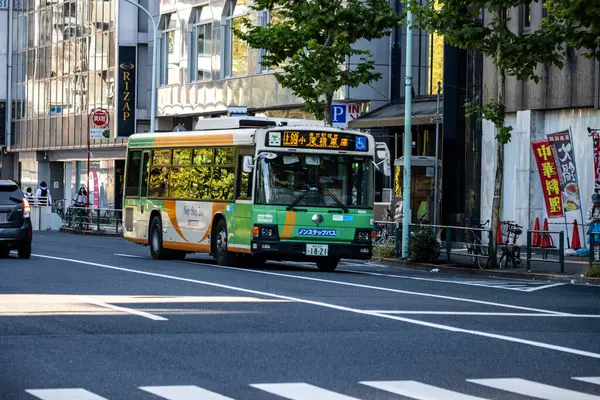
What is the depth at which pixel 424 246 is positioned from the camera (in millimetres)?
30781

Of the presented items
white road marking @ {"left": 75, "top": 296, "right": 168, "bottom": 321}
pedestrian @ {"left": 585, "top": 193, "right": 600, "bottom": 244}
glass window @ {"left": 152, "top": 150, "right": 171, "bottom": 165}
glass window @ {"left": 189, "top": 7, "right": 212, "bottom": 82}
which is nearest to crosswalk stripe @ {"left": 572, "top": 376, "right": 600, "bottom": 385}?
white road marking @ {"left": 75, "top": 296, "right": 168, "bottom": 321}

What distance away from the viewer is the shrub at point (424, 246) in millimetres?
30766

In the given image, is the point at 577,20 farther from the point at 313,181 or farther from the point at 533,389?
the point at 533,389

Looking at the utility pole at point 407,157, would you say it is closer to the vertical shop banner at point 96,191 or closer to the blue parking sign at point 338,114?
the blue parking sign at point 338,114

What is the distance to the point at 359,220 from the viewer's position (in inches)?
1061

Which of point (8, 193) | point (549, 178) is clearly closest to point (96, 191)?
point (549, 178)

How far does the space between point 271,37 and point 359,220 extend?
10.6 metres

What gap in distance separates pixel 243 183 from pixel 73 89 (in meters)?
48.7

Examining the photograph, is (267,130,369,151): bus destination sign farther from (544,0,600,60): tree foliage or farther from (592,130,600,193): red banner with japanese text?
(592,130,600,193): red banner with japanese text

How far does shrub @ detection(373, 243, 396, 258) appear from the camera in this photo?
32906mm

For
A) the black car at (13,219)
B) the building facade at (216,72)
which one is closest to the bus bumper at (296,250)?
the black car at (13,219)

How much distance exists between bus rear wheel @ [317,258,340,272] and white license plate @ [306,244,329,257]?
1.33 metres

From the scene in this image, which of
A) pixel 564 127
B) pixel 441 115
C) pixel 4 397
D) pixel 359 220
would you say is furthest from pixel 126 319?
pixel 441 115

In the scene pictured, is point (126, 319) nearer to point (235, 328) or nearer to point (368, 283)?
point (235, 328)
